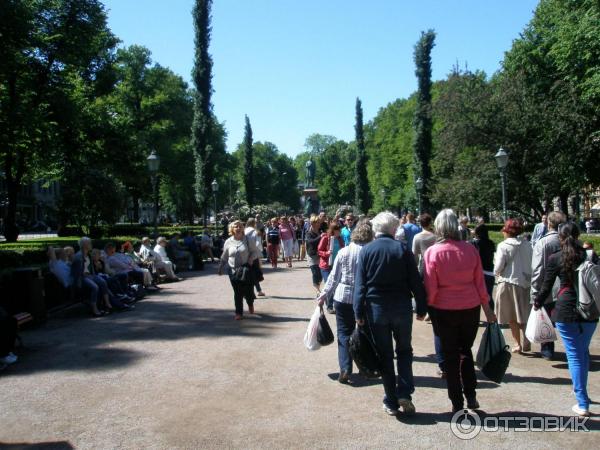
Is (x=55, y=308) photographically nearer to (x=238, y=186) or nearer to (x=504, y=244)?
(x=504, y=244)

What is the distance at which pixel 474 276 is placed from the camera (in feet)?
15.8

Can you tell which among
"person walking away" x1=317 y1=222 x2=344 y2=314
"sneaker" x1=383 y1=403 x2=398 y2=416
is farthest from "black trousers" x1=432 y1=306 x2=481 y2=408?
"person walking away" x1=317 y1=222 x2=344 y2=314

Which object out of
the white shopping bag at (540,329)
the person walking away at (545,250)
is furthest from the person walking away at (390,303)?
the person walking away at (545,250)

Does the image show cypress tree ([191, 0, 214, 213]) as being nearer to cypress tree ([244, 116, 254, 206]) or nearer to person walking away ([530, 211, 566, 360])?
cypress tree ([244, 116, 254, 206])

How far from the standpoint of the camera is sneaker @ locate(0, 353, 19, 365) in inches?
274

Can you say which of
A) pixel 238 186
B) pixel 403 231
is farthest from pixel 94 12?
pixel 238 186

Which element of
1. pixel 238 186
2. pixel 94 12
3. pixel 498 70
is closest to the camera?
pixel 94 12

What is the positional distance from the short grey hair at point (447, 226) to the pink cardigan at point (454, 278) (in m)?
0.06

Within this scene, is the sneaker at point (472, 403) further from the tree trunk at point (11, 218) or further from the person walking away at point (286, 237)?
the tree trunk at point (11, 218)

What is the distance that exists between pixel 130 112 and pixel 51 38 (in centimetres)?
2015

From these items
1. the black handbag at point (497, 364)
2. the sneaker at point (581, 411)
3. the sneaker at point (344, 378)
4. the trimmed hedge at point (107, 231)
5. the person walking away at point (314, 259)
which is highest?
the trimmed hedge at point (107, 231)

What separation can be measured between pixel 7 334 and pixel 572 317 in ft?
21.7

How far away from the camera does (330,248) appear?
32.2ft

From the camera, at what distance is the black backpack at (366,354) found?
193 inches
